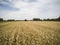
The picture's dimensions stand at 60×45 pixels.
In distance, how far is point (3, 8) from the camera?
5.84 metres

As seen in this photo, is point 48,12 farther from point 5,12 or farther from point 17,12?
point 5,12

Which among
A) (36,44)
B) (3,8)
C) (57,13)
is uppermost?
(3,8)

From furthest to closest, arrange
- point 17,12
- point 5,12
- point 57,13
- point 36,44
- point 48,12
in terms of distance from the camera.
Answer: point 17,12 → point 5,12 → point 48,12 → point 57,13 → point 36,44

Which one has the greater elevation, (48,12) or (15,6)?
(15,6)

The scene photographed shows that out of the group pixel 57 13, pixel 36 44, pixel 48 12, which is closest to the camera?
pixel 36 44

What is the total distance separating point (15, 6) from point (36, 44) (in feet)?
11.5

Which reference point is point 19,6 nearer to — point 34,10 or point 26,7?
point 26,7

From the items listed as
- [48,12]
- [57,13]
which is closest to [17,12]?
[48,12]

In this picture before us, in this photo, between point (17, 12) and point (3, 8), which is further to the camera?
point (17, 12)

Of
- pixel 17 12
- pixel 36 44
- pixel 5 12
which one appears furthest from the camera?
pixel 17 12

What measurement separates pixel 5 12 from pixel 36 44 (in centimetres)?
350

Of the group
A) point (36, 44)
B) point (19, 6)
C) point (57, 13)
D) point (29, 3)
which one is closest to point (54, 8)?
point (57, 13)

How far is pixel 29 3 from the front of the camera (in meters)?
6.06

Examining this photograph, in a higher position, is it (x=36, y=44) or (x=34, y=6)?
(x=34, y=6)
